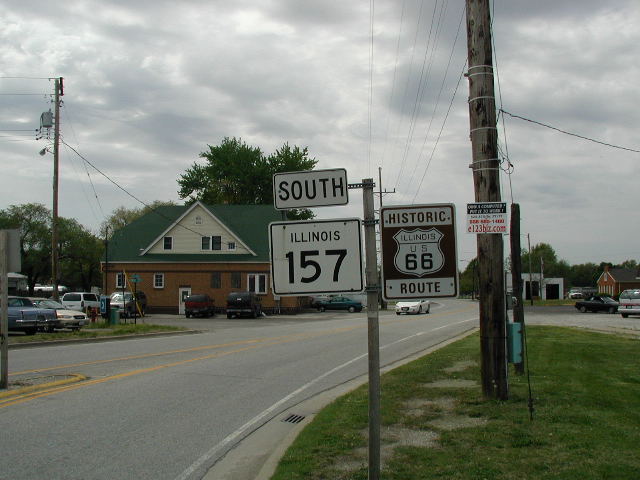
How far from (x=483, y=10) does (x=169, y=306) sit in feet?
154

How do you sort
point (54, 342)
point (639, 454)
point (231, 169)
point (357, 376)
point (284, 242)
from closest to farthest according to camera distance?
point (284, 242)
point (639, 454)
point (357, 376)
point (54, 342)
point (231, 169)

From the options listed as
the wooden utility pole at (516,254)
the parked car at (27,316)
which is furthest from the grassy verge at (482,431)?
the parked car at (27,316)

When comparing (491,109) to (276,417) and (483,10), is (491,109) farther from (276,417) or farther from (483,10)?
(276,417)

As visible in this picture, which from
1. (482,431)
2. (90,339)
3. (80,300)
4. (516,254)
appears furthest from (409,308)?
(482,431)

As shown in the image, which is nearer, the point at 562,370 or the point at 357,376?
the point at 562,370

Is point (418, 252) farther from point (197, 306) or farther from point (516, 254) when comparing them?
point (197, 306)

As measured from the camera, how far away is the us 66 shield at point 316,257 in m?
4.54

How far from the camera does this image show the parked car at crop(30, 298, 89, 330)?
26.5m

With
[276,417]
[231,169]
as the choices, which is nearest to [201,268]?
[231,169]

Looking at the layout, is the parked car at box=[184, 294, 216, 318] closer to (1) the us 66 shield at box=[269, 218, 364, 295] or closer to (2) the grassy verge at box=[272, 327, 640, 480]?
(2) the grassy verge at box=[272, 327, 640, 480]

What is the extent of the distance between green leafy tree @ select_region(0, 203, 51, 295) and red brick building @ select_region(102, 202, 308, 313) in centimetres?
2417

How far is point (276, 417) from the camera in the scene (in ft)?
31.3

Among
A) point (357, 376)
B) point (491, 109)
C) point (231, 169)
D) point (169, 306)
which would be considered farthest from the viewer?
point (231, 169)

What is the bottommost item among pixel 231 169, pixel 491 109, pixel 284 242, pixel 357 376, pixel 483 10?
pixel 357 376
